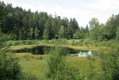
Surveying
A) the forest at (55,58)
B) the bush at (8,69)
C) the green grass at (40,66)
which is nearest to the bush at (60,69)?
the forest at (55,58)

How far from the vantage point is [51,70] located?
1170 centimetres

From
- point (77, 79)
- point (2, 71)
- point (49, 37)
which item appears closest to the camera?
point (77, 79)

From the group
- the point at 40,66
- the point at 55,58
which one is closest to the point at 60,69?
the point at 55,58

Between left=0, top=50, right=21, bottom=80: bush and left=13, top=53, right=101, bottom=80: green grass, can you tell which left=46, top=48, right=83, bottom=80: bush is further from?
left=0, top=50, right=21, bottom=80: bush

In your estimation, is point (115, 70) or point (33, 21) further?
point (33, 21)

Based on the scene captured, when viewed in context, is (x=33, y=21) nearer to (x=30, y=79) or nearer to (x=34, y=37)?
(x=34, y=37)

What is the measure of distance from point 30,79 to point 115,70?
28.2 ft

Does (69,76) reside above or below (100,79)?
above

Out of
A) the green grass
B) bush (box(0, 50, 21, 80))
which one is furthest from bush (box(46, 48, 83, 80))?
bush (box(0, 50, 21, 80))

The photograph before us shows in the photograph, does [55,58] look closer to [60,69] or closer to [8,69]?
[60,69]

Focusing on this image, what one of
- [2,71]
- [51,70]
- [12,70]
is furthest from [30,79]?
[2,71]

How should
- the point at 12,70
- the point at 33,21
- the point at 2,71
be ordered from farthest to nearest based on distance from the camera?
the point at 33,21, the point at 12,70, the point at 2,71

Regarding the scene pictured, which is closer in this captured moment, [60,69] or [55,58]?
[60,69]

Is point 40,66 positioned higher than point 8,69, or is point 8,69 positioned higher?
point 8,69
